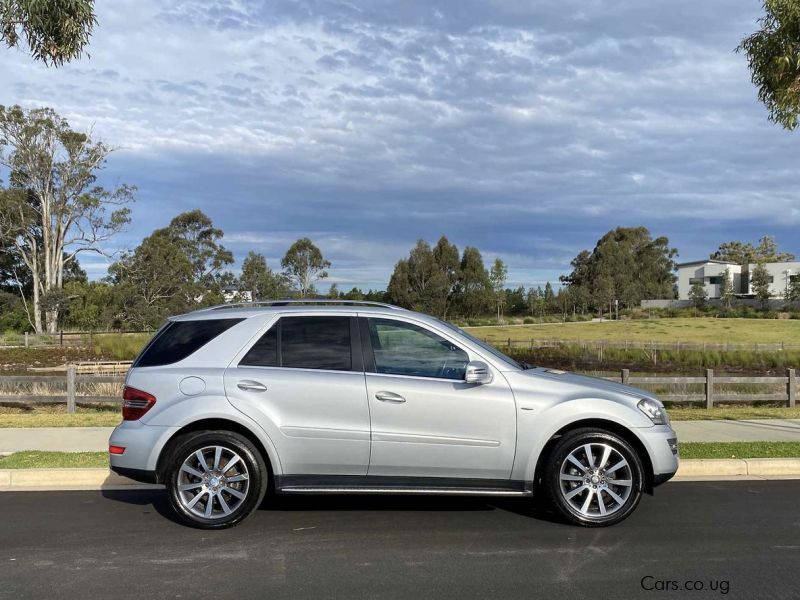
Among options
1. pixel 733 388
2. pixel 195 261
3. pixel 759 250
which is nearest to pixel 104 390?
pixel 733 388

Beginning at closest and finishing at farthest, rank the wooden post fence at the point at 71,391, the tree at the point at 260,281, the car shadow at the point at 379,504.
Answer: the car shadow at the point at 379,504 → the wooden post fence at the point at 71,391 → the tree at the point at 260,281

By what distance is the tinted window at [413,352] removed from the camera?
5.70 metres

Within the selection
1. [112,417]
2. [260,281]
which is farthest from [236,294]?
[112,417]

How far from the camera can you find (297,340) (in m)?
5.82

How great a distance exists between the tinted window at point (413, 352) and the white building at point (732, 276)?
80.4m

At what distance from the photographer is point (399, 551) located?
5117mm

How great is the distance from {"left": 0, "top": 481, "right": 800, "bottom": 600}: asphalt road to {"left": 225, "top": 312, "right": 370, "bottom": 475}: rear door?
619mm

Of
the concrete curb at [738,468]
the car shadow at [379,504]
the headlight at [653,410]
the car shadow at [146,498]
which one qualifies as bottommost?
the car shadow at [146,498]

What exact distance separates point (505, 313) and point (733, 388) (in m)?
60.6

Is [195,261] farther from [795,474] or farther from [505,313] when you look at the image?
[795,474]

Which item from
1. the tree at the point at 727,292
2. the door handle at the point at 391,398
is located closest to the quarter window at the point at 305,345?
the door handle at the point at 391,398

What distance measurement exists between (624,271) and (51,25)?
256ft

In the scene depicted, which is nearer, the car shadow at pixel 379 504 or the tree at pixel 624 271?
the car shadow at pixel 379 504

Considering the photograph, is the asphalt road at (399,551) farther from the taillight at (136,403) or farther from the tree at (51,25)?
the tree at (51,25)
